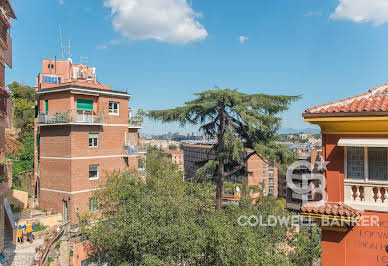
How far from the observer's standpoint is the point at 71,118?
2233cm

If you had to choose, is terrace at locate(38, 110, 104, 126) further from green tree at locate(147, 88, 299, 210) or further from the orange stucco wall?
the orange stucco wall

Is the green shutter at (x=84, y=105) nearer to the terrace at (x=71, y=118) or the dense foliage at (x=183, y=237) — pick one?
the terrace at (x=71, y=118)

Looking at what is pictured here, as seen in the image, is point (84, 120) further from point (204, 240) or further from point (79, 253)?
point (204, 240)

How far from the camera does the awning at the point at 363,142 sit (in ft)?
18.7

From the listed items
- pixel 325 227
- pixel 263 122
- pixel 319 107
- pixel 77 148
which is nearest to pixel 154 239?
pixel 325 227

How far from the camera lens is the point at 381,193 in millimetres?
5973

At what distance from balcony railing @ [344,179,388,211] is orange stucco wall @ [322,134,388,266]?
0.13m

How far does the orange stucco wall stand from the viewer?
19.4 feet

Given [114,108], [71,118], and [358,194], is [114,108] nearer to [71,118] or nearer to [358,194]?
[71,118]

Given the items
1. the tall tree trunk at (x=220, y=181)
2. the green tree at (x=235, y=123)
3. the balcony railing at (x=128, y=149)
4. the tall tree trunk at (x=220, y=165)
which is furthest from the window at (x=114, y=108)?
the tall tree trunk at (x=220, y=181)

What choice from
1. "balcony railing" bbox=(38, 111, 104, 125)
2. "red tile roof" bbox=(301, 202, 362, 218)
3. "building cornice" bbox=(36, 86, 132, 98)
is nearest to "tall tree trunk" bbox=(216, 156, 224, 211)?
"red tile roof" bbox=(301, 202, 362, 218)

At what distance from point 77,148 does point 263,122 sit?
14.4 metres

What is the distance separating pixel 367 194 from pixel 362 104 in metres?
1.85

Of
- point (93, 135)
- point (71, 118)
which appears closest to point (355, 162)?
A: point (71, 118)
